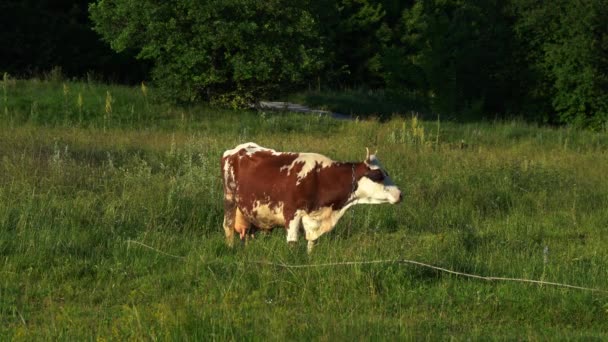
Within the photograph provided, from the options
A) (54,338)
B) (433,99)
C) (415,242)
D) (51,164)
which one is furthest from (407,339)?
(433,99)

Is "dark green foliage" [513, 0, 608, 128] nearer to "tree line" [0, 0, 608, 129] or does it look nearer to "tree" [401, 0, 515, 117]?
"tree line" [0, 0, 608, 129]

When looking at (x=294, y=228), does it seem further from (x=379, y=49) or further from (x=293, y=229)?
(x=379, y=49)

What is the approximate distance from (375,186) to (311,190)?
2.22 ft

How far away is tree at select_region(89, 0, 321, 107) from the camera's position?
23.8 metres

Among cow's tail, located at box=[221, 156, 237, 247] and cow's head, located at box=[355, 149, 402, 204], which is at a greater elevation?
cow's head, located at box=[355, 149, 402, 204]

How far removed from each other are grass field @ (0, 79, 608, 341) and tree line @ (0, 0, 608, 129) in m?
5.36

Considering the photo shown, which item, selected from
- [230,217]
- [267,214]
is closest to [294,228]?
[267,214]

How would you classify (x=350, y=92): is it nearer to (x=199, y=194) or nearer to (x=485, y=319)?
(x=199, y=194)

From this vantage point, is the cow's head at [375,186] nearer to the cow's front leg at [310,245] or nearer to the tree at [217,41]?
the cow's front leg at [310,245]

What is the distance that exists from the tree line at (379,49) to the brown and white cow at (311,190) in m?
14.1

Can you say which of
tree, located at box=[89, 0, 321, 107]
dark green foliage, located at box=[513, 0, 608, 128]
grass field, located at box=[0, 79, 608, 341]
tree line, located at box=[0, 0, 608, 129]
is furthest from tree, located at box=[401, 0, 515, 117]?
grass field, located at box=[0, 79, 608, 341]

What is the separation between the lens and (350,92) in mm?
34469

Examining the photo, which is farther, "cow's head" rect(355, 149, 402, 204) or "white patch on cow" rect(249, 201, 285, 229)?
"white patch on cow" rect(249, 201, 285, 229)

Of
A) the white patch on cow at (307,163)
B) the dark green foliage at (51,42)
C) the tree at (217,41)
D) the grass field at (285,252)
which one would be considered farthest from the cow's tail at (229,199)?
the dark green foliage at (51,42)
